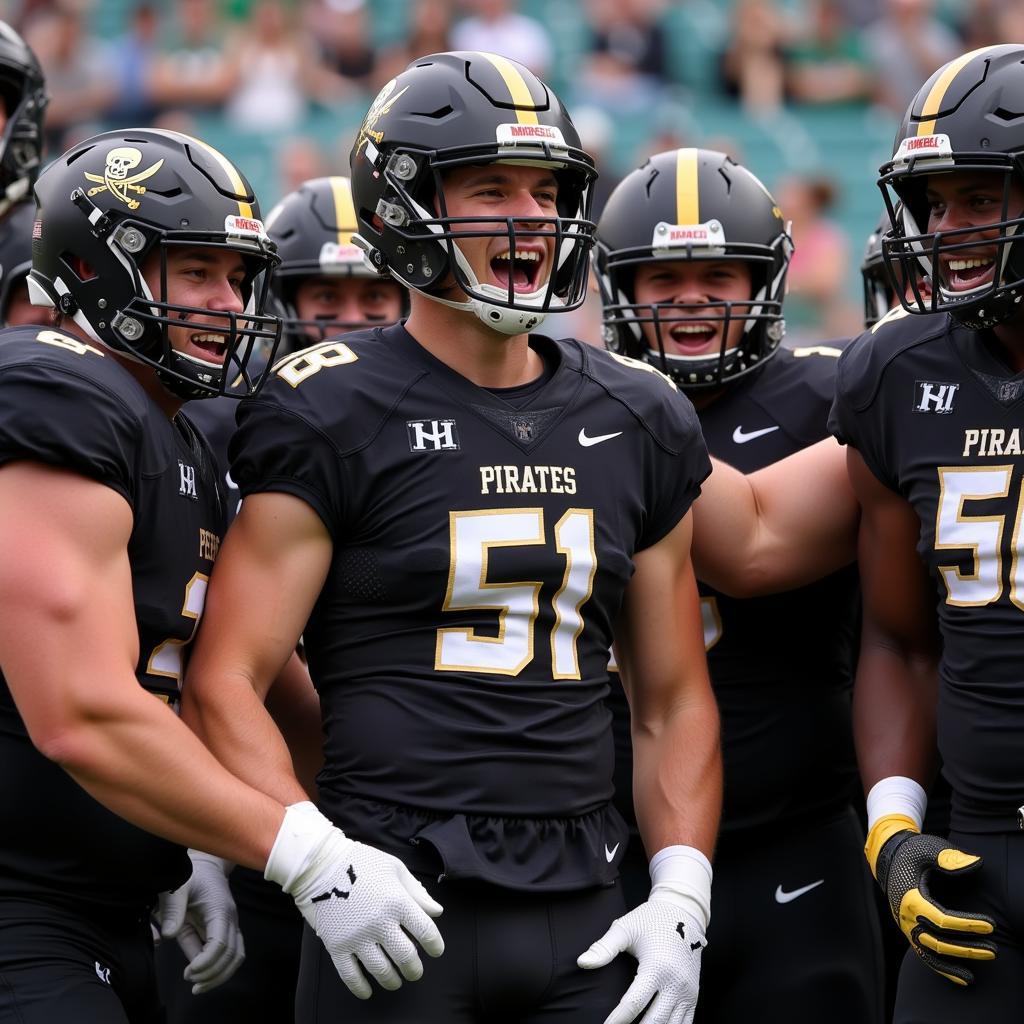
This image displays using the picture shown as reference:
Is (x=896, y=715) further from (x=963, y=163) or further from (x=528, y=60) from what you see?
(x=528, y=60)

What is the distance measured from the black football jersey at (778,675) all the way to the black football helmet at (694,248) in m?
0.14

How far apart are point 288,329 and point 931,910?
2.48 m

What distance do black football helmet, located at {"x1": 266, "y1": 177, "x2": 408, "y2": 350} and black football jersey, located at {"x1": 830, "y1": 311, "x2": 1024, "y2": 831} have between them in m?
1.83

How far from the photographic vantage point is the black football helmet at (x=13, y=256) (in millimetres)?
4316

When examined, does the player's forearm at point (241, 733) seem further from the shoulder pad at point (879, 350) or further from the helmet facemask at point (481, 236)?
the shoulder pad at point (879, 350)

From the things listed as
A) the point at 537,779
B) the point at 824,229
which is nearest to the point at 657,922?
the point at 537,779

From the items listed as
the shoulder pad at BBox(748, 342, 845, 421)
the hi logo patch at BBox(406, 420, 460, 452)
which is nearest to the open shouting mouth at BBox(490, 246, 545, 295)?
the hi logo patch at BBox(406, 420, 460, 452)

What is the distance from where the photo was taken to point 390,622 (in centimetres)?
279

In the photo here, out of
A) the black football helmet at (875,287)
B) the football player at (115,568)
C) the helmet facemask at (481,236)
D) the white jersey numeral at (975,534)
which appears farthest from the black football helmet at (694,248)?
the football player at (115,568)

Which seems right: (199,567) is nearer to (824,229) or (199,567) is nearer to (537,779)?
(537,779)

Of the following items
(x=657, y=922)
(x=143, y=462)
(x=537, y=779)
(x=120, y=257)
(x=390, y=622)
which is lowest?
(x=657, y=922)

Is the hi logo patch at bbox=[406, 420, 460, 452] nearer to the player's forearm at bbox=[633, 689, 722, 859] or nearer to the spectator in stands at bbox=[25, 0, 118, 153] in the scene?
the player's forearm at bbox=[633, 689, 722, 859]

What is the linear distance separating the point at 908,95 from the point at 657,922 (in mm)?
8920

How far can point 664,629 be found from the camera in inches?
119
